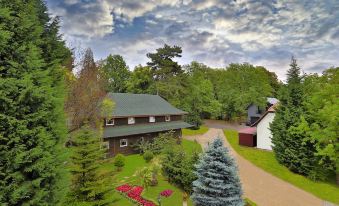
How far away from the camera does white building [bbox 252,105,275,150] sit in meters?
34.8

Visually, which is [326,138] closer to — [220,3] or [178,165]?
[178,165]

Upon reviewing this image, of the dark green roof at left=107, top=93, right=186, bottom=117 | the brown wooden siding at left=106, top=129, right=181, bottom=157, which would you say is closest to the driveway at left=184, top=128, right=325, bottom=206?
the brown wooden siding at left=106, top=129, right=181, bottom=157

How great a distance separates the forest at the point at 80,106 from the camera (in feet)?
20.6

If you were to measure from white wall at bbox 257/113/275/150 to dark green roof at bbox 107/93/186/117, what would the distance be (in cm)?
1375

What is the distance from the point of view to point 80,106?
22484 millimetres

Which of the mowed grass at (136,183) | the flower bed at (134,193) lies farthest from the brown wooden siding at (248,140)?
the flower bed at (134,193)

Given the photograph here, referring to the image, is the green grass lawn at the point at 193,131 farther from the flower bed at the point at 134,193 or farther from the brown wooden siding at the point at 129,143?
the flower bed at the point at 134,193

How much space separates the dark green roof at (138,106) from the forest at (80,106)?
355 cm

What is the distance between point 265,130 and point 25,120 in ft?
112

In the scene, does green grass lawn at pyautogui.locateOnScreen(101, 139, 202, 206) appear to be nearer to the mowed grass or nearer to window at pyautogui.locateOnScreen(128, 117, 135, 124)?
the mowed grass

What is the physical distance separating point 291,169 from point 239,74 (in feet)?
177

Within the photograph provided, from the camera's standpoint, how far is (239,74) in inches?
3031

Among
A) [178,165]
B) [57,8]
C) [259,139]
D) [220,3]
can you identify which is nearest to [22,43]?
[57,8]

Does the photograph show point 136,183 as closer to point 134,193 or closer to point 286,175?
point 134,193
